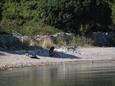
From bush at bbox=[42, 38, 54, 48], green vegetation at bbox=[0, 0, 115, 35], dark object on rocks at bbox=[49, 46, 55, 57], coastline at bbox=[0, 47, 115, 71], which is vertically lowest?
coastline at bbox=[0, 47, 115, 71]

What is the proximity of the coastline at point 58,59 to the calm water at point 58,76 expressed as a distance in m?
1.70

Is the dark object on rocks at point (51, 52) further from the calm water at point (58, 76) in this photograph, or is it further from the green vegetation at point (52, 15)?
the green vegetation at point (52, 15)

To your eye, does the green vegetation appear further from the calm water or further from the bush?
the calm water

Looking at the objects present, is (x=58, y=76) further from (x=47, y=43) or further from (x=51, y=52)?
(x=47, y=43)

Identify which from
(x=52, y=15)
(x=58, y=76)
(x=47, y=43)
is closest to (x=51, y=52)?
(x=47, y=43)

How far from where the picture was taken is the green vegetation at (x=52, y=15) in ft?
170

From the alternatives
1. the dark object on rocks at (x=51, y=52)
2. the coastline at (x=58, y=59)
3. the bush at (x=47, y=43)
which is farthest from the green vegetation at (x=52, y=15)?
the dark object on rocks at (x=51, y=52)

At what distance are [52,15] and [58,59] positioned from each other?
10303 mm

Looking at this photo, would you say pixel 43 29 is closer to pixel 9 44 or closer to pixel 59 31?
pixel 59 31

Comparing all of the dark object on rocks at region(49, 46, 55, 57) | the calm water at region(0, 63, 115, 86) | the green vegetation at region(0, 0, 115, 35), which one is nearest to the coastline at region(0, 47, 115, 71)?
the dark object on rocks at region(49, 46, 55, 57)

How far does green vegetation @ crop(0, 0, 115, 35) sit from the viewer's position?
51812mm

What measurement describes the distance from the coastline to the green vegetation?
5.53 metres

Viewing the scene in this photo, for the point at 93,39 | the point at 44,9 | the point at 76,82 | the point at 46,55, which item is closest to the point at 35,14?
the point at 44,9

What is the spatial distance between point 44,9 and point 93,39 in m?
5.39
